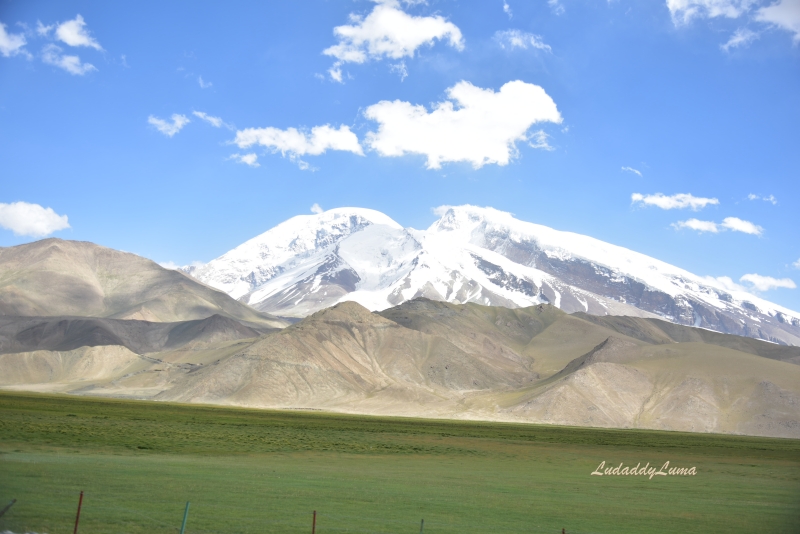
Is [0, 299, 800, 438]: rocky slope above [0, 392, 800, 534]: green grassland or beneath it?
above

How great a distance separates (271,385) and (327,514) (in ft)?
500

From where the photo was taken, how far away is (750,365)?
563ft

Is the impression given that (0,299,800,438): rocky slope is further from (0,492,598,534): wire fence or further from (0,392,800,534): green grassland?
(0,492,598,534): wire fence

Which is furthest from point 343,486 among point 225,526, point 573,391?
point 573,391

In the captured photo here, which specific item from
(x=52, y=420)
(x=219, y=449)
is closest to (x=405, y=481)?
(x=219, y=449)

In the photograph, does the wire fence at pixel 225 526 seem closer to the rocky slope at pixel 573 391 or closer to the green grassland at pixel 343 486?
the green grassland at pixel 343 486

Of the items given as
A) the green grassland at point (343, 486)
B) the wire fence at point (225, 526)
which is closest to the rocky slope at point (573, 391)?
the green grassland at point (343, 486)

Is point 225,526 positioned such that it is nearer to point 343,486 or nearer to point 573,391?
point 343,486

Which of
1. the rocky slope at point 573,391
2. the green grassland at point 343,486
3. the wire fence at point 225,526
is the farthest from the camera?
the rocky slope at point 573,391

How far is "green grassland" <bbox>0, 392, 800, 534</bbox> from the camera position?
28.0 m

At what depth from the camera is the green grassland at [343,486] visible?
27953mm

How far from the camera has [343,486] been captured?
Answer: 132 ft

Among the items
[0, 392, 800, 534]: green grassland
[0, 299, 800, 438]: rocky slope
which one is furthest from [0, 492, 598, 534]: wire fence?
[0, 299, 800, 438]: rocky slope

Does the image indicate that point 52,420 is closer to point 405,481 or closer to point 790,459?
point 405,481
